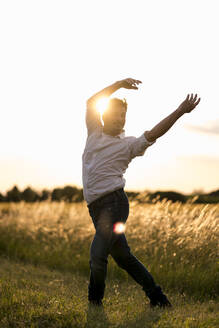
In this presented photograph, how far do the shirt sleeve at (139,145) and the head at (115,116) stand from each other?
206 millimetres

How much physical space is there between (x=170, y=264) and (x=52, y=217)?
5.22 meters

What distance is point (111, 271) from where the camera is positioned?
6.89 metres

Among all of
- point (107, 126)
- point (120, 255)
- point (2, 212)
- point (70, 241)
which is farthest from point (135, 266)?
point (2, 212)

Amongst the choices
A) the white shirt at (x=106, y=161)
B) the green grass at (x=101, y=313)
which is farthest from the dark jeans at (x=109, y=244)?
the green grass at (x=101, y=313)

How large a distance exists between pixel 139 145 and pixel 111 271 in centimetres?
340

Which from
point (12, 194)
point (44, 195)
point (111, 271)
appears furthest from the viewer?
point (12, 194)

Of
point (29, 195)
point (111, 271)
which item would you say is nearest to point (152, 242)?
point (111, 271)

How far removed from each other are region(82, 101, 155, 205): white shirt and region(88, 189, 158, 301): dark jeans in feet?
0.34

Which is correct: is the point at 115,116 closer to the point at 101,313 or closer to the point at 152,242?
the point at 101,313

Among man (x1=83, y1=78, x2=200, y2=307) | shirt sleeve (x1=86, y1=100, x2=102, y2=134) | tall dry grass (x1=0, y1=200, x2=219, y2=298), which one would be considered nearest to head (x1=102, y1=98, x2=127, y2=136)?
man (x1=83, y1=78, x2=200, y2=307)

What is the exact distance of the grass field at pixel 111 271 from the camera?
4.10m

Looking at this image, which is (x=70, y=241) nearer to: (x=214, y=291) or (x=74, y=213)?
(x=74, y=213)

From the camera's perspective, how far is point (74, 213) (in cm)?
1053

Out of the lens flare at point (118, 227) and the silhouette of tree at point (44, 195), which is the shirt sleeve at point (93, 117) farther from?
the silhouette of tree at point (44, 195)
